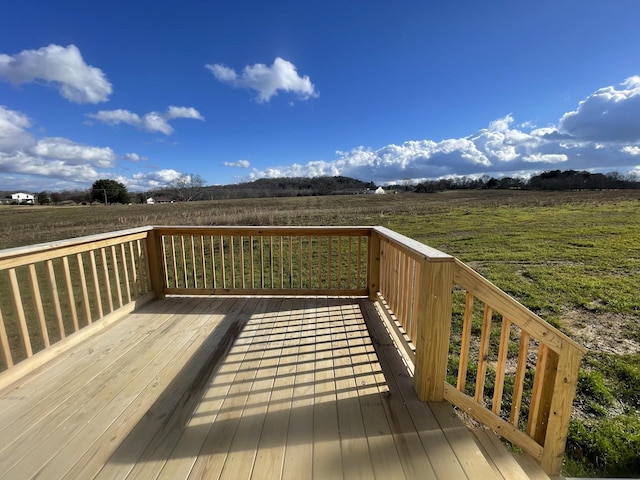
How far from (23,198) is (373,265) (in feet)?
141

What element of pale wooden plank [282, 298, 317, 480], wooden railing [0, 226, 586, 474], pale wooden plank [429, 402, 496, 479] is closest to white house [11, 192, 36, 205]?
wooden railing [0, 226, 586, 474]

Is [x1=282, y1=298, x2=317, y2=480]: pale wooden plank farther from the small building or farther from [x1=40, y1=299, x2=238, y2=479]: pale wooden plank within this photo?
the small building

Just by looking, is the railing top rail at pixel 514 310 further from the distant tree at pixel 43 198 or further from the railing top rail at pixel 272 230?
the distant tree at pixel 43 198

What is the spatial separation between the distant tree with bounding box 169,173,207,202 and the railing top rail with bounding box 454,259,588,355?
39083 mm

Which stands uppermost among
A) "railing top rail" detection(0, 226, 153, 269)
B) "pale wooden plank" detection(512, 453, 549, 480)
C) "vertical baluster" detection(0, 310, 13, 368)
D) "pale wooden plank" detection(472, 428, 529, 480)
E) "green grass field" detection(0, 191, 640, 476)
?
"railing top rail" detection(0, 226, 153, 269)

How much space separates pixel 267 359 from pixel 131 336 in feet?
4.67

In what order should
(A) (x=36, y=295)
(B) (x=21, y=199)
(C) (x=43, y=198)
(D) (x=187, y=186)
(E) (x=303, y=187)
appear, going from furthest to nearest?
1. (D) (x=187, y=186)
2. (E) (x=303, y=187)
3. (C) (x=43, y=198)
4. (B) (x=21, y=199)
5. (A) (x=36, y=295)

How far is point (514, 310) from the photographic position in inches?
59.7

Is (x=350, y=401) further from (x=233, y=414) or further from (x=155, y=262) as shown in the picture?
(x=155, y=262)

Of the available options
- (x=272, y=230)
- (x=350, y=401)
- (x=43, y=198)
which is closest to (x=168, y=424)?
(x=350, y=401)

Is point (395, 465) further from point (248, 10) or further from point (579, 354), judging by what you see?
point (248, 10)

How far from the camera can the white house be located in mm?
30212

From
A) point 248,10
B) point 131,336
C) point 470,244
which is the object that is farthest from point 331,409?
point 470,244

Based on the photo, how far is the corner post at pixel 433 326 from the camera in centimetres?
171
